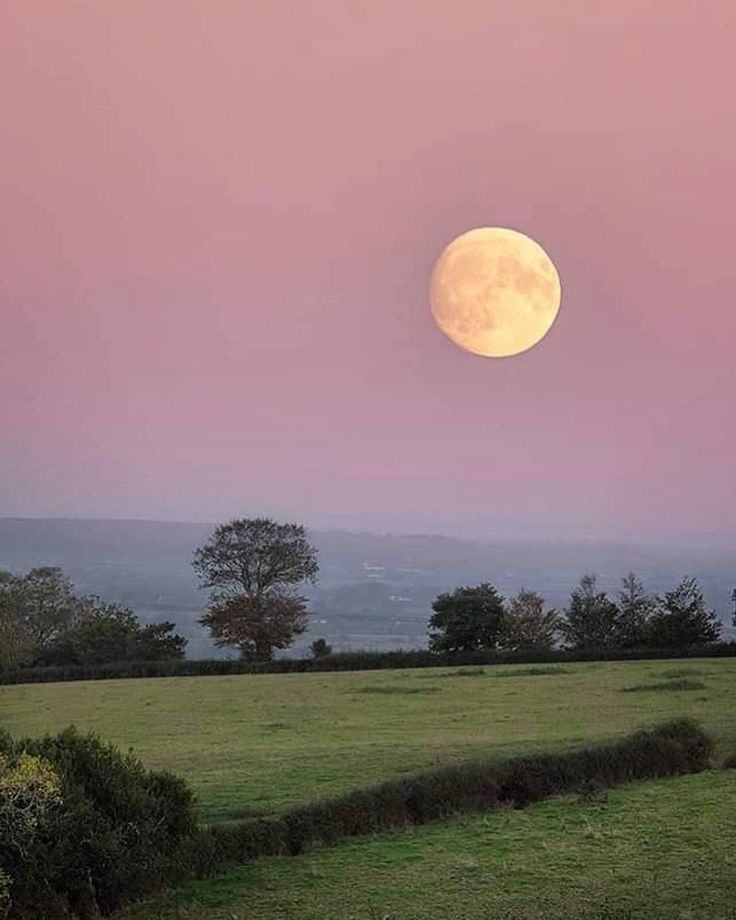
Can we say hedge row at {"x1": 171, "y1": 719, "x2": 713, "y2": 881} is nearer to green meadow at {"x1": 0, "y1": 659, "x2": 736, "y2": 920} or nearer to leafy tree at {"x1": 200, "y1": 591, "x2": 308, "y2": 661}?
green meadow at {"x1": 0, "y1": 659, "x2": 736, "y2": 920}

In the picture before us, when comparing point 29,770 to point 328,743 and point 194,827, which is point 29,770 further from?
point 328,743

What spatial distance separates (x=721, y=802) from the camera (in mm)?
17281

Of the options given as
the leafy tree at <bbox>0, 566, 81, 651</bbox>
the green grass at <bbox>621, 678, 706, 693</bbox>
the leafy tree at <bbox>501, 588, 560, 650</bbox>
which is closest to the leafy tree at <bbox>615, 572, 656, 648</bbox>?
the leafy tree at <bbox>501, 588, 560, 650</bbox>

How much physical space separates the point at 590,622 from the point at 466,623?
32.4ft

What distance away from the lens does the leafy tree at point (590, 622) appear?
6028 cm

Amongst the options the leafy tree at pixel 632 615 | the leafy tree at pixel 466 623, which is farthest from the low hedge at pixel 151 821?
the leafy tree at pixel 632 615

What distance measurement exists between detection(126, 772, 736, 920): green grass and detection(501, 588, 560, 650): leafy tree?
138ft

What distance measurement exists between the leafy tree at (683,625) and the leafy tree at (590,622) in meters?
4.59

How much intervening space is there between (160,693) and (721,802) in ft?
94.2

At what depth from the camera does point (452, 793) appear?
17547mm

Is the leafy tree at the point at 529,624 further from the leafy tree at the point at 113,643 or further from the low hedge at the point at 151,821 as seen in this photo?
the low hedge at the point at 151,821

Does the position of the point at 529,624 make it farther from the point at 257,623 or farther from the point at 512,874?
the point at 512,874

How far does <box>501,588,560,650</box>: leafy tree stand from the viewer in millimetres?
59381

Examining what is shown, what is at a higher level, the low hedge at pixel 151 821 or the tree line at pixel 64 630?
the tree line at pixel 64 630
